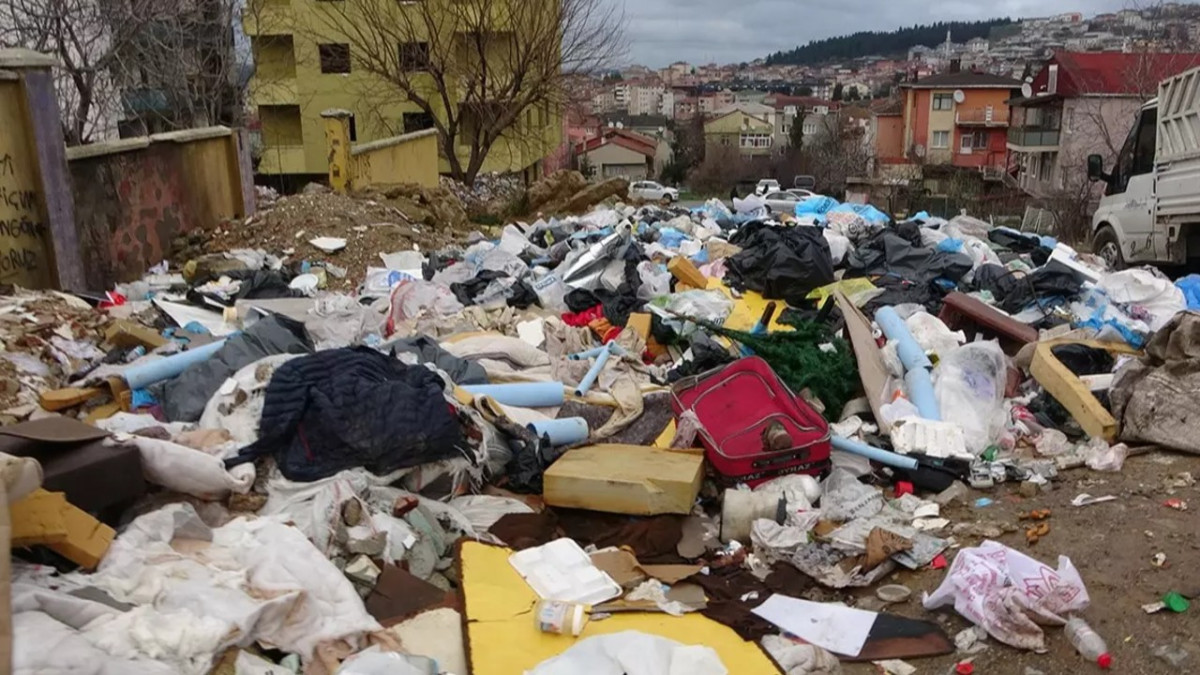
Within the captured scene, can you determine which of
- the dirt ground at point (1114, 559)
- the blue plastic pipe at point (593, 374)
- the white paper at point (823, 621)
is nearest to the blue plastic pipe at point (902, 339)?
the dirt ground at point (1114, 559)

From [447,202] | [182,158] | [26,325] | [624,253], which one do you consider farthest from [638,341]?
[447,202]

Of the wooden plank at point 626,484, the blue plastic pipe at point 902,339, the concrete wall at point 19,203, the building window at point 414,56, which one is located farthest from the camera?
the building window at point 414,56

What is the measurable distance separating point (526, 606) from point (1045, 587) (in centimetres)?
182

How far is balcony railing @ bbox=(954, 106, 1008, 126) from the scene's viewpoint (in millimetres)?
49000

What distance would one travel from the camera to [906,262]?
7.25 meters

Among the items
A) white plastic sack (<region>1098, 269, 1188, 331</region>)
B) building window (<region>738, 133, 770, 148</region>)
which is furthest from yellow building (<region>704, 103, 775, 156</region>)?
white plastic sack (<region>1098, 269, 1188, 331</region>)

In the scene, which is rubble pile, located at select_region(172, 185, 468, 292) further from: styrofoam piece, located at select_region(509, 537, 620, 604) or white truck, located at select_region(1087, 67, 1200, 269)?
white truck, located at select_region(1087, 67, 1200, 269)

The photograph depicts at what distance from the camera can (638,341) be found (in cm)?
589

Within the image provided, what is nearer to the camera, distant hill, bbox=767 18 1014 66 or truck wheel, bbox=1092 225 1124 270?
truck wheel, bbox=1092 225 1124 270

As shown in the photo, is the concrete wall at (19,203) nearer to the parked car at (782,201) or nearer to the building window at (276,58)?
the parked car at (782,201)

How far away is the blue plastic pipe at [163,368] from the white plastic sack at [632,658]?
301cm

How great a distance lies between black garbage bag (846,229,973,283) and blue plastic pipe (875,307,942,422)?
4.33 ft

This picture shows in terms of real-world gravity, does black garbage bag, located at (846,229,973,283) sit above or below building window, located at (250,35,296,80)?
below

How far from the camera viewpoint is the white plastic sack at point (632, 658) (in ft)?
8.91
